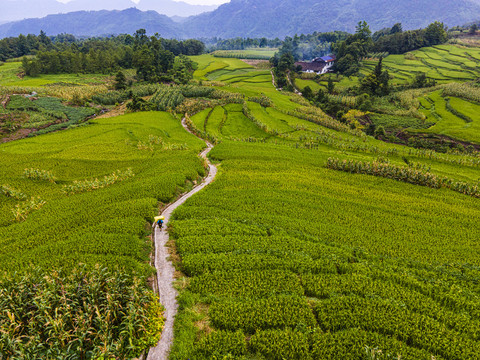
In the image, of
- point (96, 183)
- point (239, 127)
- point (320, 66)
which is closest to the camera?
point (96, 183)

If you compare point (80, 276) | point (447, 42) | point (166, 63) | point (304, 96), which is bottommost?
point (80, 276)

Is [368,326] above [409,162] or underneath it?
underneath

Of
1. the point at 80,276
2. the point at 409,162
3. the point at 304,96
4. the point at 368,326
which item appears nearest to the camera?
the point at 368,326

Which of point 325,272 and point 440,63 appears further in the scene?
point 440,63

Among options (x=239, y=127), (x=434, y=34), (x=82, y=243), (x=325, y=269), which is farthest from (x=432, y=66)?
(x=82, y=243)

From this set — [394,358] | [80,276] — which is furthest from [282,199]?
[80,276]

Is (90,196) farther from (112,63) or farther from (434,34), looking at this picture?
(434,34)

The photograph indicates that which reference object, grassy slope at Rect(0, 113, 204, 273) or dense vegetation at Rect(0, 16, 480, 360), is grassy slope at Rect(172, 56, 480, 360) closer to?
dense vegetation at Rect(0, 16, 480, 360)

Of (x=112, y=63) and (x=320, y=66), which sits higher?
(x=320, y=66)

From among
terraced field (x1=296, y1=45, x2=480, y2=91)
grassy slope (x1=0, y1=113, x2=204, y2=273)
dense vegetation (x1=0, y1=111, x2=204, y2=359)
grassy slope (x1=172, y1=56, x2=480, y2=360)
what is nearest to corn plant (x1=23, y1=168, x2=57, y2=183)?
dense vegetation (x1=0, y1=111, x2=204, y2=359)

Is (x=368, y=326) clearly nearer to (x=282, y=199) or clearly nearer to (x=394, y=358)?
(x=394, y=358)

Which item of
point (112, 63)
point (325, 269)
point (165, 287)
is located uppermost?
point (112, 63)
